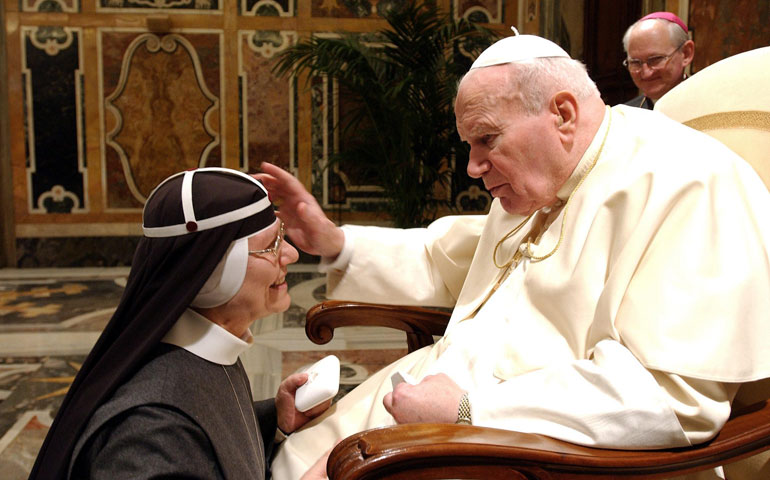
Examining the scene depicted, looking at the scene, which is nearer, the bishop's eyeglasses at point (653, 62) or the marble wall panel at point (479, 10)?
the bishop's eyeglasses at point (653, 62)

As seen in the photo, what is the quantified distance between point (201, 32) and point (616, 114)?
6723 mm

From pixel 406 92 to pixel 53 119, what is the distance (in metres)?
4.25

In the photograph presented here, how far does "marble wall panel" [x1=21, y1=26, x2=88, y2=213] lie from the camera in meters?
7.67

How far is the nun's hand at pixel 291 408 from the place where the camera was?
199 cm

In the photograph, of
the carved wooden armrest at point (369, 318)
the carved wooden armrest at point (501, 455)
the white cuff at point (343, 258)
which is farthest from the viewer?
the white cuff at point (343, 258)

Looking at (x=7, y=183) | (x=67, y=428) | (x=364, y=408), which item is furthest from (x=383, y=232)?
(x=7, y=183)

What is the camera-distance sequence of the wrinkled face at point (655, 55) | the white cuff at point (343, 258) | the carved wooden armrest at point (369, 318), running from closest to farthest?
the carved wooden armrest at point (369, 318) → the white cuff at point (343, 258) → the wrinkled face at point (655, 55)

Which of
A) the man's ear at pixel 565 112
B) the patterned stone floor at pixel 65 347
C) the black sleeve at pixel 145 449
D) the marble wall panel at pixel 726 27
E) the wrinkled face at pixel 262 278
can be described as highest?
the marble wall panel at pixel 726 27

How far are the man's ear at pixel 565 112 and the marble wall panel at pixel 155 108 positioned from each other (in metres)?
6.59

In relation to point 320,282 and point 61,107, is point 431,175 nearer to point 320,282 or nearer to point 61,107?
point 320,282

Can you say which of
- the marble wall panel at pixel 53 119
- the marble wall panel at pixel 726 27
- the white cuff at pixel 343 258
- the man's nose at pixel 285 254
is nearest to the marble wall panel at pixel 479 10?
the marble wall panel at pixel 726 27

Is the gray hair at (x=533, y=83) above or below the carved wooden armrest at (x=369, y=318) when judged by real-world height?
above

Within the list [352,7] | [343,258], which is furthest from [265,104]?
[343,258]

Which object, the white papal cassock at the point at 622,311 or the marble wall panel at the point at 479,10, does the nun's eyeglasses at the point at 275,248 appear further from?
the marble wall panel at the point at 479,10
